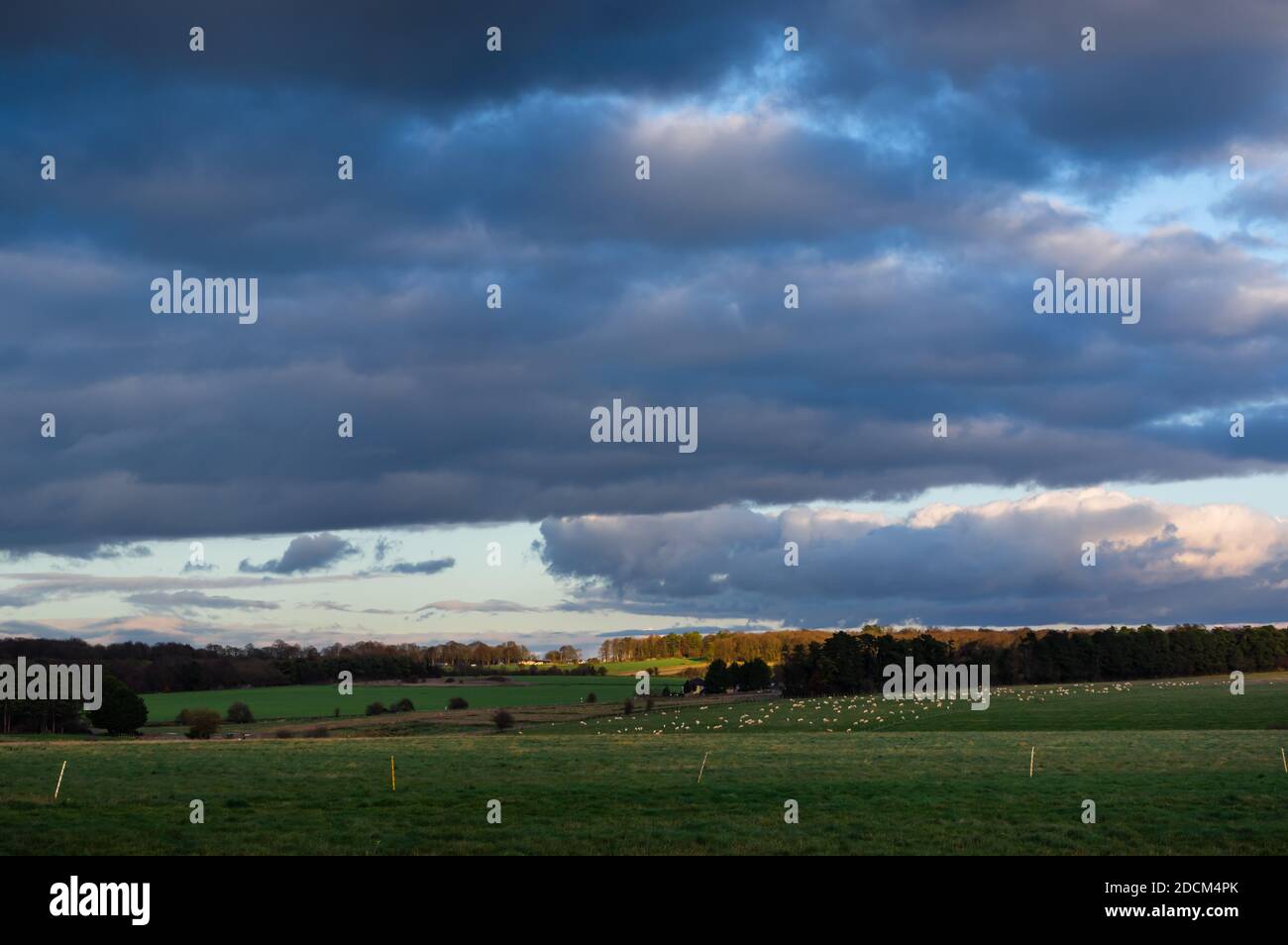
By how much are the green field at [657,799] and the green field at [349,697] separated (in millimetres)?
85378

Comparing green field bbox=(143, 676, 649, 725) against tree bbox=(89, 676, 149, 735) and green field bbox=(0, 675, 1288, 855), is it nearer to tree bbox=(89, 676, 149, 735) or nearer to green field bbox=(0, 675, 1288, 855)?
tree bbox=(89, 676, 149, 735)

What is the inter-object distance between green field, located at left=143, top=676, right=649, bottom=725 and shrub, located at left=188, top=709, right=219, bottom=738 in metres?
15.9

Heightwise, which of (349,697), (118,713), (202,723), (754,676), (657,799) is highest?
(657,799)

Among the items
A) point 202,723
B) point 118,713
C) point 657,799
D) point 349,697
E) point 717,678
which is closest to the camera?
point 657,799

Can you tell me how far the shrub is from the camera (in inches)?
4284

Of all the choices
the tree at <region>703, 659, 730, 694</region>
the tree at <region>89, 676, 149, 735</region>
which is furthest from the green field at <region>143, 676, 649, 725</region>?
the tree at <region>89, 676, 149, 735</region>

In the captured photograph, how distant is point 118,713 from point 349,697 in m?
56.7

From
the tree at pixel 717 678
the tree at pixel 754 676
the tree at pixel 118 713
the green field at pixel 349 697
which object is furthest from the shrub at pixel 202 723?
the tree at pixel 754 676

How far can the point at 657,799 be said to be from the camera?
36.6 m

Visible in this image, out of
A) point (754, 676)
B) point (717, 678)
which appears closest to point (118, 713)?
point (717, 678)

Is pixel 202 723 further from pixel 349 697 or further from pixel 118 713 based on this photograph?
pixel 349 697

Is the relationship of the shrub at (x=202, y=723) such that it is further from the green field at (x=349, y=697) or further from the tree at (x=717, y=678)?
the tree at (x=717, y=678)
